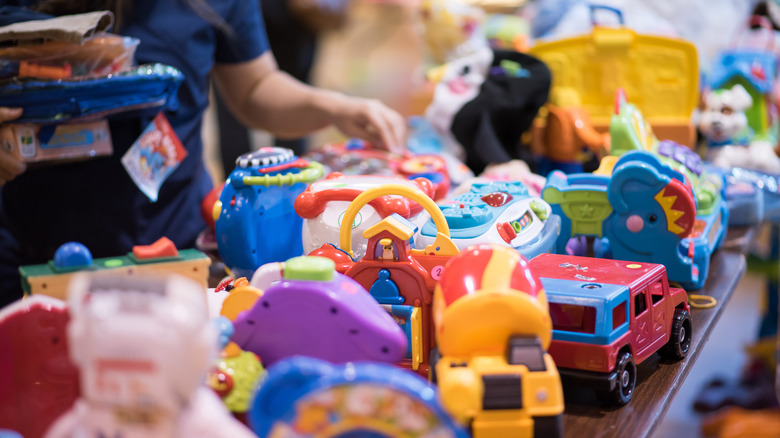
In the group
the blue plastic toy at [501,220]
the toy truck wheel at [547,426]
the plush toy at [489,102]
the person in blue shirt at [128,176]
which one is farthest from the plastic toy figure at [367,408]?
the plush toy at [489,102]

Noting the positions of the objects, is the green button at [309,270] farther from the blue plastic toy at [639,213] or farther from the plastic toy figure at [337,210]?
the blue plastic toy at [639,213]

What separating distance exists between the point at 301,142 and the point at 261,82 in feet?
4.62

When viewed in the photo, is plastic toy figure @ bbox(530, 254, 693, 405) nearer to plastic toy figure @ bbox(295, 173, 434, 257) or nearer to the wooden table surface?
the wooden table surface

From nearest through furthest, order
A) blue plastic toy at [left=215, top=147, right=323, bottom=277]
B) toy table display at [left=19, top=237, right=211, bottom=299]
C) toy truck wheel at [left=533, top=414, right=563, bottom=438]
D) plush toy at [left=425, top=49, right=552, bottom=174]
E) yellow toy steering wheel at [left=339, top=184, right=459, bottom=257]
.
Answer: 1. toy truck wheel at [left=533, top=414, right=563, bottom=438]
2. toy table display at [left=19, top=237, right=211, bottom=299]
3. yellow toy steering wheel at [left=339, top=184, right=459, bottom=257]
4. blue plastic toy at [left=215, top=147, right=323, bottom=277]
5. plush toy at [left=425, top=49, right=552, bottom=174]

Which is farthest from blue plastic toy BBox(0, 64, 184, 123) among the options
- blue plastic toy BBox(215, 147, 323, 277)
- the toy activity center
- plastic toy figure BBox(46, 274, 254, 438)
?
plastic toy figure BBox(46, 274, 254, 438)

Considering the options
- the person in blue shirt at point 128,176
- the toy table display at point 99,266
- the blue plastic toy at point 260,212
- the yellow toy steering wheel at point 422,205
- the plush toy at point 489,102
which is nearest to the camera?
the toy table display at point 99,266

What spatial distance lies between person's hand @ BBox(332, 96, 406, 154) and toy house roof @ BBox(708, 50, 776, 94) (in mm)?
831

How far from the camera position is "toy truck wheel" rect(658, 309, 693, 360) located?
859 millimetres

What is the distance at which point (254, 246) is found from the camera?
96 centimetres

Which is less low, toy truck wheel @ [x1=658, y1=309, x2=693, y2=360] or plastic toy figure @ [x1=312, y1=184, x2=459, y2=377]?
plastic toy figure @ [x1=312, y1=184, x2=459, y2=377]

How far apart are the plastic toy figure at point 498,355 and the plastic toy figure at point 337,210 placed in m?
0.23

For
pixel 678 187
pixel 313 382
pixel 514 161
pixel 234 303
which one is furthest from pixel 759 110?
pixel 313 382

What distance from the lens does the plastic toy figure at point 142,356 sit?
469 mm

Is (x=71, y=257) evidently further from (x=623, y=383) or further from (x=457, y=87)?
(x=457, y=87)
